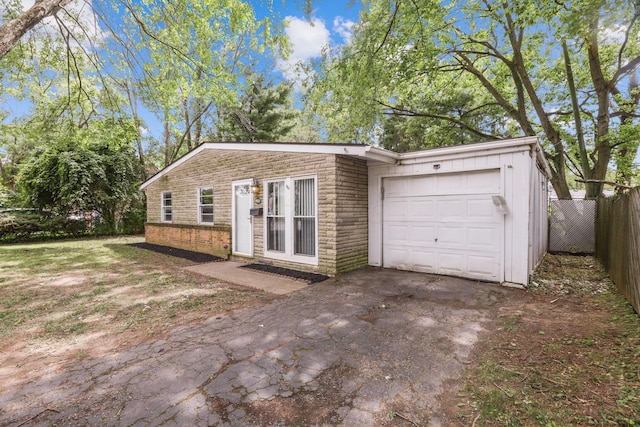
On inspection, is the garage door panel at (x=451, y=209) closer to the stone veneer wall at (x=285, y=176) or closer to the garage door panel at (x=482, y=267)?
the garage door panel at (x=482, y=267)

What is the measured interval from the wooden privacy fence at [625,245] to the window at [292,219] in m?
5.06

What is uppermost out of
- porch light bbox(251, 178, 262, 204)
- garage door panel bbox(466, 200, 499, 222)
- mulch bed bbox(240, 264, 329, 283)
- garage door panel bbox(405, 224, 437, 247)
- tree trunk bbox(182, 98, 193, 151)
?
tree trunk bbox(182, 98, 193, 151)

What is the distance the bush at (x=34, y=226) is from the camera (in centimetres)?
1255

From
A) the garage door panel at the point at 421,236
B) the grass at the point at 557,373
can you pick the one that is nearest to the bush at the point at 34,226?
the garage door panel at the point at 421,236

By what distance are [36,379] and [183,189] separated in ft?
29.0

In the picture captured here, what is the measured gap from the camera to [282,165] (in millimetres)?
7043

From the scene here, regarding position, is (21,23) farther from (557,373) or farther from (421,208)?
(557,373)

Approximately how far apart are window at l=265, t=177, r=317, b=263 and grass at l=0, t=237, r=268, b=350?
73.4 inches

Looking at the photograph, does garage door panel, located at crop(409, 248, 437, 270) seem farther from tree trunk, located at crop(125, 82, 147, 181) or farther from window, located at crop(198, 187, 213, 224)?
tree trunk, located at crop(125, 82, 147, 181)

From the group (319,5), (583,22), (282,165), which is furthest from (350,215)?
(583,22)

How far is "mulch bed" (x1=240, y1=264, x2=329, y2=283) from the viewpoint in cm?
596

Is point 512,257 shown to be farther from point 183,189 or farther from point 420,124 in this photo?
point 420,124

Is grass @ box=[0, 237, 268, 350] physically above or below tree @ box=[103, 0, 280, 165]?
below

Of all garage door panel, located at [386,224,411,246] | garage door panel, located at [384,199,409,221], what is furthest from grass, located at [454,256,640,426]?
garage door panel, located at [384,199,409,221]
